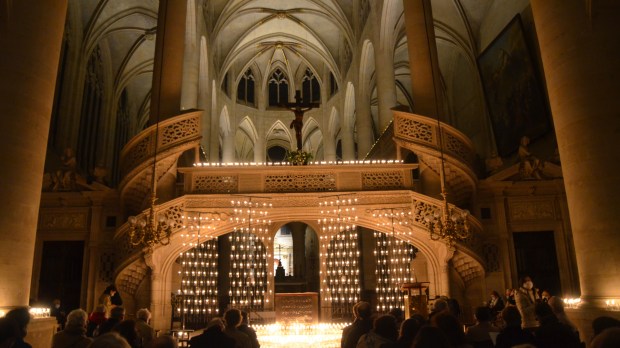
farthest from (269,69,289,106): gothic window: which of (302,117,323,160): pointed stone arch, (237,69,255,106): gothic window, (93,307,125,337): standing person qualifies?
(93,307,125,337): standing person

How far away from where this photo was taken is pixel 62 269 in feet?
41.0

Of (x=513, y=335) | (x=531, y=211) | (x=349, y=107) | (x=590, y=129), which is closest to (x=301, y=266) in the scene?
(x=349, y=107)

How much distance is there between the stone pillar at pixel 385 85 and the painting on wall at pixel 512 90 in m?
3.68

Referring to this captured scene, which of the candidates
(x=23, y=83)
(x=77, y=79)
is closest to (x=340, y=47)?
(x=77, y=79)

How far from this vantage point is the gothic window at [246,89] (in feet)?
108

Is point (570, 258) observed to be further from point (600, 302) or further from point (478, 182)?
point (600, 302)

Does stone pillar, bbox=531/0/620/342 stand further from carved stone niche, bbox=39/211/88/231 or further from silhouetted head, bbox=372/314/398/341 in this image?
carved stone niche, bbox=39/211/88/231

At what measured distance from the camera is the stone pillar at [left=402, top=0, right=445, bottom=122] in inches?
503

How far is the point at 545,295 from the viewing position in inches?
406

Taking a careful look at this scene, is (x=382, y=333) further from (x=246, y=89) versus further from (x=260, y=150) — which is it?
(x=246, y=89)

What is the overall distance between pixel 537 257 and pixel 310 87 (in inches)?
903

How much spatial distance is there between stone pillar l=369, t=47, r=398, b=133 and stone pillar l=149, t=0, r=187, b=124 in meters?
7.58

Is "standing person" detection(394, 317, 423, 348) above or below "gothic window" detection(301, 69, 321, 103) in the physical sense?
below

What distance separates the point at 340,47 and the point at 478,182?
58.3ft
